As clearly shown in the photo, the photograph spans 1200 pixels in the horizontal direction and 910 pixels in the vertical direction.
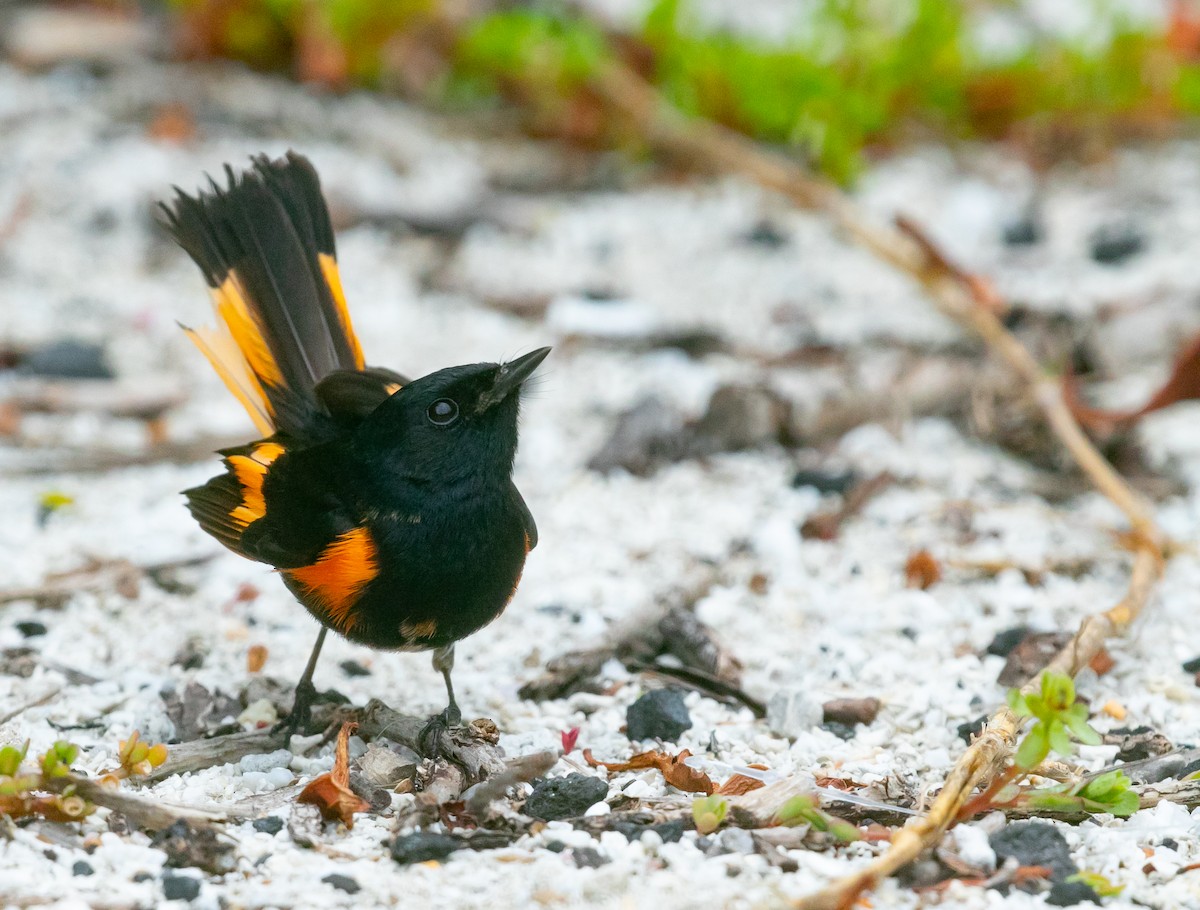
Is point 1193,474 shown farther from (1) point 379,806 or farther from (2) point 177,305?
(2) point 177,305

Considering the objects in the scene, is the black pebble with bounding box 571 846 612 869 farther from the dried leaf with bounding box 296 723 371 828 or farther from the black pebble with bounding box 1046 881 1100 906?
the black pebble with bounding box 1046 881 1100 906

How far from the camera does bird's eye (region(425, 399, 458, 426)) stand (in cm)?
305

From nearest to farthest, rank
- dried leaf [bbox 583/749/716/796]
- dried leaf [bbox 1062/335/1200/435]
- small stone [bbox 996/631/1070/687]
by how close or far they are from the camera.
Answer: dried leaf [bbox 583/749/716/796] < small stone [bbox 996/631/1070/687] < dried leaf [bbox 1062/335/1200/435]

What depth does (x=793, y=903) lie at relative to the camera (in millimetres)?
2289

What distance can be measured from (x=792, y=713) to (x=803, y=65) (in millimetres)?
3734

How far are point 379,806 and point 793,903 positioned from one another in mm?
850

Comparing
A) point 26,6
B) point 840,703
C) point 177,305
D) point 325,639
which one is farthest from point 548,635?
point 26,6

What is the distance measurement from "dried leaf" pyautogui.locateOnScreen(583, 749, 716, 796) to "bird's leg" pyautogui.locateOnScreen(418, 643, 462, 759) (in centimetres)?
29

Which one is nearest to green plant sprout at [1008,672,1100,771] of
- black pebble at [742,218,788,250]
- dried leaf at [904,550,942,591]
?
dried leaf at [904,550,942,591]

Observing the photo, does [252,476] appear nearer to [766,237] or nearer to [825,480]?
[825,480]

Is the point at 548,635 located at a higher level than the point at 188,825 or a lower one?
higher

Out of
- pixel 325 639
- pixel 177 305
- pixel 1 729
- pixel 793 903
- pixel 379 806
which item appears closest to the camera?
pixel 793 903

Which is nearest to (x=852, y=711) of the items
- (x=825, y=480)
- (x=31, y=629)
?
(x=825, y=480)

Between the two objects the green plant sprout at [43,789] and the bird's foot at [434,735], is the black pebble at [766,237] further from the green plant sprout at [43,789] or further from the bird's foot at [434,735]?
the green plant sprout at [43,789]
